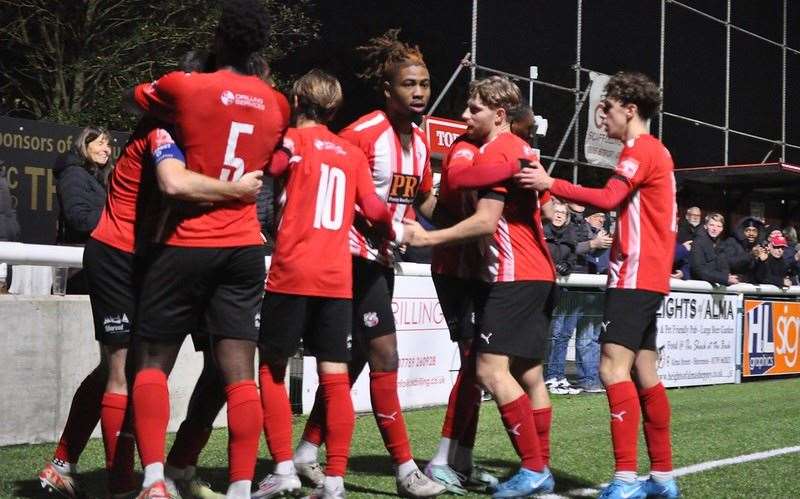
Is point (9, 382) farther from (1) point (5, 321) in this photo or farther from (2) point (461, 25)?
(2) point (461, 25)

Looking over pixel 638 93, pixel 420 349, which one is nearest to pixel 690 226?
pixel 420 349

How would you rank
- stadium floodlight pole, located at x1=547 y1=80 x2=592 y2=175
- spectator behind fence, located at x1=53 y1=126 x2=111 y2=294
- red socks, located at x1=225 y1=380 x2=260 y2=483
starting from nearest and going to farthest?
1. red socks, located at x1=225 y1=380 x2=260 y2=483
2. spectator behind fence, located at x1=53 y1=126 x2=111 y2=294
3. stadium floodlight pole, located at x1=547 y1=80 x2=592 y2=175

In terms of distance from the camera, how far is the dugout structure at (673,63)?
20781mm

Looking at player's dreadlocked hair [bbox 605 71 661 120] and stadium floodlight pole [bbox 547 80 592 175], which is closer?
player's dreadlocked hair [bbox 605 71 661 120]

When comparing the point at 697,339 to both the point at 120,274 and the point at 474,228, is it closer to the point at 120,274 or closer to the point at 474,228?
the point at 474,228

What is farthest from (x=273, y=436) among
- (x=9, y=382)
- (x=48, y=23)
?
(x=48, y=23)

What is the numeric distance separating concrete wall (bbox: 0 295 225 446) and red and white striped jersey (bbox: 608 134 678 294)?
3453 mm

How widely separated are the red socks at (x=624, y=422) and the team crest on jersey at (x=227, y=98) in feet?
7.70

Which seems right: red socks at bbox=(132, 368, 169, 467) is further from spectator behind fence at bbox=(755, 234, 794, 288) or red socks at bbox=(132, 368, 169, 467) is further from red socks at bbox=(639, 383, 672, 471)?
spectator behind fence at bbox=(755, 234, 794, 288)

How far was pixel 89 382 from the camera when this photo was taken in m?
5.36

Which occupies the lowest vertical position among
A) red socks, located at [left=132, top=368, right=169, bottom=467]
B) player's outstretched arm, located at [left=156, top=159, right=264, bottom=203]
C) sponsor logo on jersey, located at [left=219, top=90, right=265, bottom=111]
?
red socks, located at [left=132, top=368, right=169, bottom=467]

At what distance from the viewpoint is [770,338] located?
14812mm

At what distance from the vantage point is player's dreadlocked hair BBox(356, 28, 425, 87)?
6.03 meters

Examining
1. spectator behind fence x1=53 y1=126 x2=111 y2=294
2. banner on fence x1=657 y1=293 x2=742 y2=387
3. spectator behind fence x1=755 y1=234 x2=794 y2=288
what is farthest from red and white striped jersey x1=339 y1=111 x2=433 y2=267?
spectator behind fence x1=755 y1=234 x2=794 y2=288
